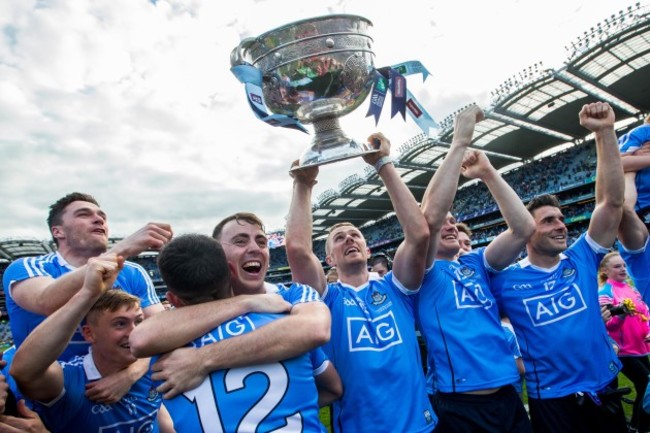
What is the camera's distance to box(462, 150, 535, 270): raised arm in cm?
261

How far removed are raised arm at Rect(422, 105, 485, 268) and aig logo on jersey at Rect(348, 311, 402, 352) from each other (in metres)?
0.51

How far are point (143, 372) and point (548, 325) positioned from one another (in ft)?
7.55

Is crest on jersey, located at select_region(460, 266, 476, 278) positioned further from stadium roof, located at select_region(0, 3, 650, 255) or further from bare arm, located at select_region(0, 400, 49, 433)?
stadium roof, located at select_region(0, 3, 650, 255)

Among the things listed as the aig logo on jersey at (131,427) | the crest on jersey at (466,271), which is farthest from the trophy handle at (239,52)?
the aig logo on jersey at (131,427)

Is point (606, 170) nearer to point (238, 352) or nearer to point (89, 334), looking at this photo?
point (238, 352)

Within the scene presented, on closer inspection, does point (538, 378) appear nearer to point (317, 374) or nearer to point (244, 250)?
point (317, 374)

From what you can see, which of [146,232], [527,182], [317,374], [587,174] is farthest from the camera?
[527,182]

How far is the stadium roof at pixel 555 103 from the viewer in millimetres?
18694

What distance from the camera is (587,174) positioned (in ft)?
94.9

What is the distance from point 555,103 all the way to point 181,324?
1017 inches

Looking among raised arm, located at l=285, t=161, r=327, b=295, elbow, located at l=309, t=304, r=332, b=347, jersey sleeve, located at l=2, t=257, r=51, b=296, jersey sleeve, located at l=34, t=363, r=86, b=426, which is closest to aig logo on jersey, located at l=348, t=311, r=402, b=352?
raised arm, located at l=285, t=161, r=327, b=295

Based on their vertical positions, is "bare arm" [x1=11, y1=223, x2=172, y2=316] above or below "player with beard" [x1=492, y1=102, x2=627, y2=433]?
above

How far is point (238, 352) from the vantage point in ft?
4.92

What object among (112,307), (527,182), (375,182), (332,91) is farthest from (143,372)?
(527,182)
